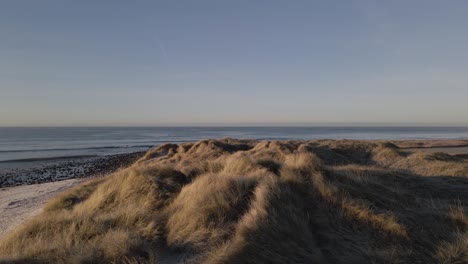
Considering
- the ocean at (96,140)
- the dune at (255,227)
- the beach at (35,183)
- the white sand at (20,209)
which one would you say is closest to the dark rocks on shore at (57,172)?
the beach at (35,183)

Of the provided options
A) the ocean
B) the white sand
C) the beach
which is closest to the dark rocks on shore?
the beach

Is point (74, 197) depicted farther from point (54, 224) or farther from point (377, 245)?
point (377, 245)

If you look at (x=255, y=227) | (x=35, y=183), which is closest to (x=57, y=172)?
(x=35, y=183)

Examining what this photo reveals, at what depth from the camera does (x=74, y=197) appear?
420 inches

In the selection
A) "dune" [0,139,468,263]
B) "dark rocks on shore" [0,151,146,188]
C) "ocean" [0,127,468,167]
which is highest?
"dune" [0,139,468,263]

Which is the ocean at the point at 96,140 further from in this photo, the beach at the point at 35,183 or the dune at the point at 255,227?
the dune at the point at 255,227

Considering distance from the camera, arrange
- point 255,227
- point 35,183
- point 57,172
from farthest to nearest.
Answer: point 57,172, point 35,183, point 255,227

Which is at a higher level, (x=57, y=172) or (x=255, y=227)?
(x=255, y=227)

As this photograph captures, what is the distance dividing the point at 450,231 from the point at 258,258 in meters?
3.74

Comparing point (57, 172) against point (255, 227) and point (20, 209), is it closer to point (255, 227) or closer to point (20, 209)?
point (20, 209)

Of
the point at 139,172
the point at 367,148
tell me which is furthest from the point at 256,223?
the point at 367,148

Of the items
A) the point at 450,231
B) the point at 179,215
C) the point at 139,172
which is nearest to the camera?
the point at 450,231

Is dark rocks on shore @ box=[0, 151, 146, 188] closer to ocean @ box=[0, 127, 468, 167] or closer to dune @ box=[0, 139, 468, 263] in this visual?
ocean @ box=[0, 127, 468, 167]

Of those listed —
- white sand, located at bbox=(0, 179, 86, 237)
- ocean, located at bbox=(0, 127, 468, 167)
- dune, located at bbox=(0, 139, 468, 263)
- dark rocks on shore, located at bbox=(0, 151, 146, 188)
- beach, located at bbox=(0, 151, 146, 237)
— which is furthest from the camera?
ocean, located at bbox=(0, 127, 468, 167)
